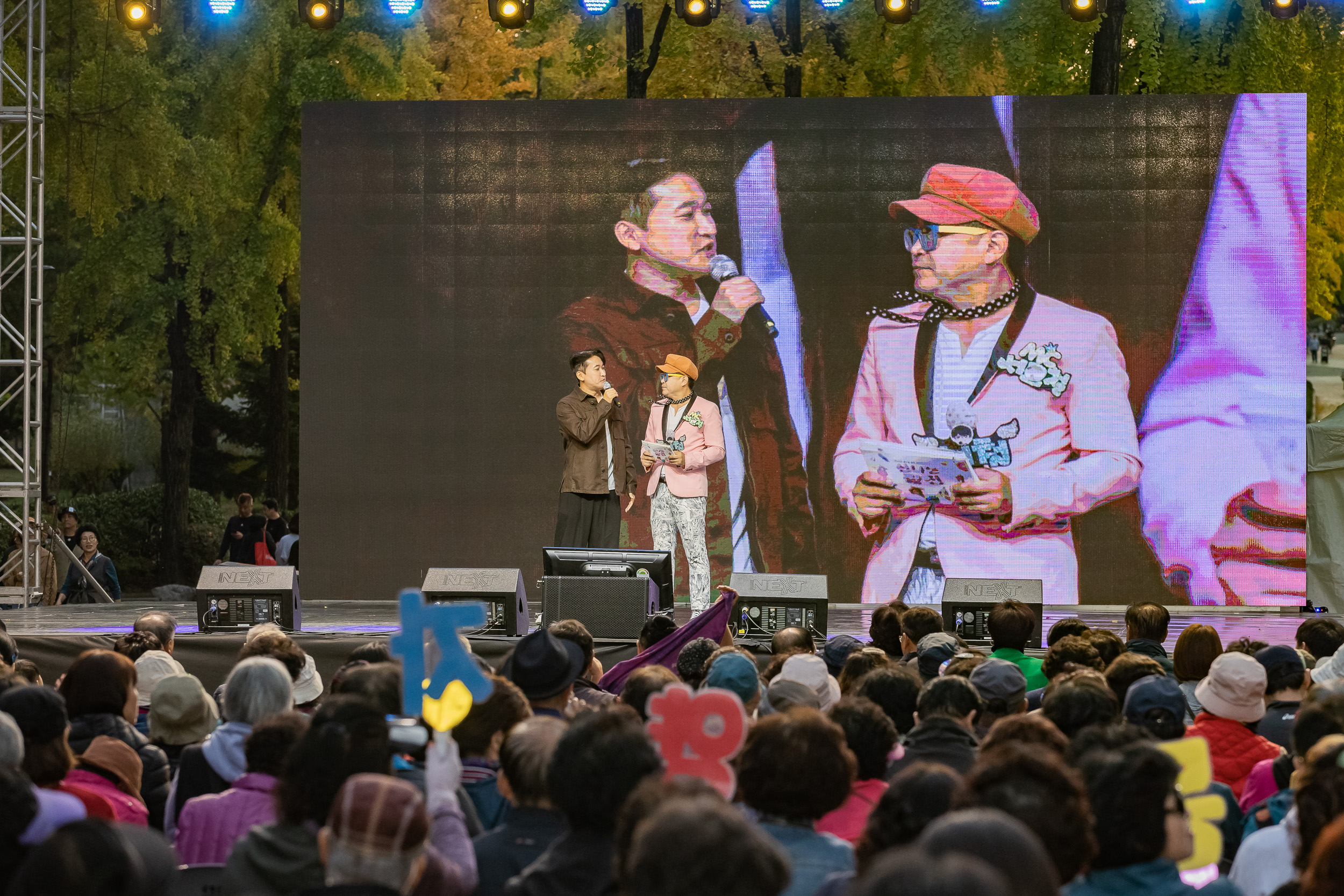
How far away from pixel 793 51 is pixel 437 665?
1433 centimetres

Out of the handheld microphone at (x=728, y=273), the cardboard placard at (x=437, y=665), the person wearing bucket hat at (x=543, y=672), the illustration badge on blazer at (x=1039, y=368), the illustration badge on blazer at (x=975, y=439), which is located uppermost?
the handheld microphone at (x=728, y=273)

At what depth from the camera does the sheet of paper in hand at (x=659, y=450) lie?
35.7 ft

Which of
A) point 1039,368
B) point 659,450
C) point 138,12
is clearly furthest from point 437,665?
point 1039,368

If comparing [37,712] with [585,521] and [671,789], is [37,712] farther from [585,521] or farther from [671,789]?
[585,521]

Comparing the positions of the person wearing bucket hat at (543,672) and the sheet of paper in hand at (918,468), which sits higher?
the sheet of paper in hand at (918,468)

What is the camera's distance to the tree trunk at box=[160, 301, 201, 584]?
762 inches

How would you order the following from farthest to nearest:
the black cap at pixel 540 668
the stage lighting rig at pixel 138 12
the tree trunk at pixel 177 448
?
the tree trunk at pixel 177 448, the stage lighting rig at pixel 138 12, the black cap at pixel 540 668

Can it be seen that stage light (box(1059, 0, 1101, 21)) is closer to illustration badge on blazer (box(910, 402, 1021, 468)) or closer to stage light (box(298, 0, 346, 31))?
illustration badge on blazer (box(910, 402, 1021, 468))

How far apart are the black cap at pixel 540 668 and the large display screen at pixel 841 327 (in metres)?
8.28

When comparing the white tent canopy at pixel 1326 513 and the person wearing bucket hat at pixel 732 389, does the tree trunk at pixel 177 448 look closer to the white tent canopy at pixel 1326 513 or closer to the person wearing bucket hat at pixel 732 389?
the person wearing bucket hat at pixel 732 389

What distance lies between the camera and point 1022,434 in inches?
496

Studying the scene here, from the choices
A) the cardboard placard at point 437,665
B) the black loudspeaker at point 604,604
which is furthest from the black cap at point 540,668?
the black loudspeaker at point 604,604

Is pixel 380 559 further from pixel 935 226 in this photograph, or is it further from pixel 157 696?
pixel 157 696

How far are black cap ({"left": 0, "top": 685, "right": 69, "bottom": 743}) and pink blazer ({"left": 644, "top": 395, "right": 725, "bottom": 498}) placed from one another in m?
7.31
